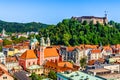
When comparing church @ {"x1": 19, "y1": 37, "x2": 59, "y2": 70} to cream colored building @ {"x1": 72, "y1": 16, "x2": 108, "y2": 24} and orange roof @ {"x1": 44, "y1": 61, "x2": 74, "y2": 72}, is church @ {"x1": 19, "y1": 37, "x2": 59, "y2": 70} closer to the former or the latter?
orange roof @ {"x1": 44, "y1": 61, "x2": 74, "y2": 72}

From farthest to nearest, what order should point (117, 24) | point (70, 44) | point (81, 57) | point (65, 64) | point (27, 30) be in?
point (27, 30) → point (117, 24) → point (70, 44) → point (81, 57) → point (65, 64)

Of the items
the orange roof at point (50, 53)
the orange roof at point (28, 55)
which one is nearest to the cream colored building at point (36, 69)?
the orange roof at point (28, 55)

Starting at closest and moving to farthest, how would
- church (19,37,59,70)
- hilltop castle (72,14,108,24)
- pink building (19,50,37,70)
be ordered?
pink building (19,50,37,70), church (19,37,59,70), hilltop castle (72,14,108,24)

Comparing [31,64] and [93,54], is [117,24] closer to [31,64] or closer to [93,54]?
[93,54]

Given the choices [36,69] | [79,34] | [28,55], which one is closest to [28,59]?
[28,55]

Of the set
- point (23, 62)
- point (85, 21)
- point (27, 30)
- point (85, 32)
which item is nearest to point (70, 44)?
point (85, 32)

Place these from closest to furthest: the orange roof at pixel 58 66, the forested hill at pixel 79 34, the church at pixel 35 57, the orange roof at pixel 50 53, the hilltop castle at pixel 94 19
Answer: the orange roof at pixel 58 66 < the church at pixel 35 57 < the orange roof at pixel 50 53 < the forested hill at pixel 79 34 < the hilltop castle at pixel 94 19

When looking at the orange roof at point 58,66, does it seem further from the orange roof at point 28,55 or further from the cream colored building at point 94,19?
the cream colored building at point 94,19

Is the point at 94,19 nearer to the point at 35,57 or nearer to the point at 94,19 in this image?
the point at 94,19

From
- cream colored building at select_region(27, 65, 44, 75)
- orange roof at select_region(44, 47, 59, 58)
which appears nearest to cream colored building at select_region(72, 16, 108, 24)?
orange roof at select_region(44, 47, 59, 58)
